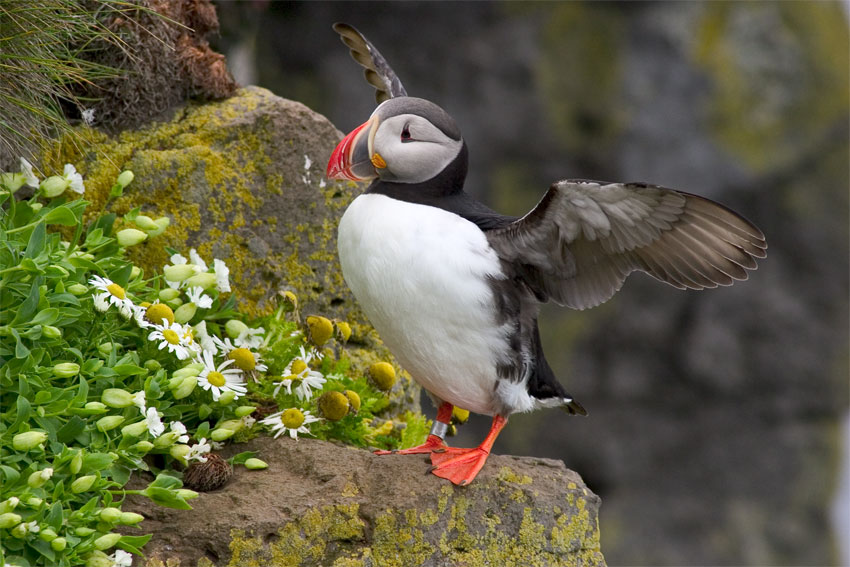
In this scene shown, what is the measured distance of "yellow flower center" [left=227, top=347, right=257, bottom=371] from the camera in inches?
139

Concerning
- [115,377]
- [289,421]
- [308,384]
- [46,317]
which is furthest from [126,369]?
[308,384]

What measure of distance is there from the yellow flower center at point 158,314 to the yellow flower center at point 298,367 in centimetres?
48

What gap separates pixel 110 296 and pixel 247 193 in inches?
A: 41.1

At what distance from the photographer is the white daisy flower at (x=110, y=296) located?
326 centimetres

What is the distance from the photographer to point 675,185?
1023 cm

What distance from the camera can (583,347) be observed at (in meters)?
10.6

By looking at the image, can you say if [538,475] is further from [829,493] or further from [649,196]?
[829,493]

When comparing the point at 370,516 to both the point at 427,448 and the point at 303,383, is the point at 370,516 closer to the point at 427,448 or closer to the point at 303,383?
the point at 427,448

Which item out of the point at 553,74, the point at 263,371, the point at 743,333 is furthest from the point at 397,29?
the point at 263,371

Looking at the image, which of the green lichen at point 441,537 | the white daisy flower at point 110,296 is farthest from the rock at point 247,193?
the green lichen at point 441,537

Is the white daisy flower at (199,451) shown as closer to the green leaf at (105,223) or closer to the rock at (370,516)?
the rock at (370,516)

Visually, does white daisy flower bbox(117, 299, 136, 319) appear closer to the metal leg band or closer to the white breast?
the white breast

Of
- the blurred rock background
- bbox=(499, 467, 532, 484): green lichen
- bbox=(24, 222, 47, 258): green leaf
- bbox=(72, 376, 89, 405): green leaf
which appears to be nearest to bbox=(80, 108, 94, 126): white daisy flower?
bbox=(24, 222, 47, 258): green leaf

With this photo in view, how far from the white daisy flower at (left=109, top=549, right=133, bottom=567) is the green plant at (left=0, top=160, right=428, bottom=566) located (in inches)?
0.4
